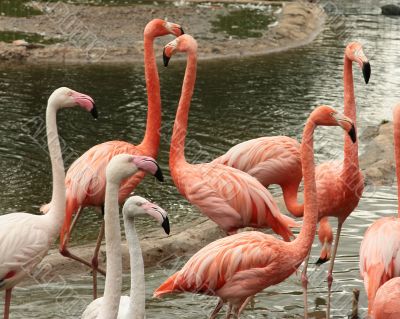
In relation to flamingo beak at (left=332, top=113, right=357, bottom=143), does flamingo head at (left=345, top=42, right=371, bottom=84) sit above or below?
above

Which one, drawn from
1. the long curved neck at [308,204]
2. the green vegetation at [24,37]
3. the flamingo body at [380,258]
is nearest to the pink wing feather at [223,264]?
the long curved neck at [308,204]

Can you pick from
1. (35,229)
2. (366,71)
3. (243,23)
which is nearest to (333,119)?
(366,71)

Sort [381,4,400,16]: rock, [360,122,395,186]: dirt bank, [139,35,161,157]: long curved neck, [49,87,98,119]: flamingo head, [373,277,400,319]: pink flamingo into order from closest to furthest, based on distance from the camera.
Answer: [373,277,400,319]: pink flamingo, [49,87,98,119]: flamingo head, [139,35,161,157]: long curved neck, [360,122,395,186]: dirt bank, [381,4,400,16]: rock

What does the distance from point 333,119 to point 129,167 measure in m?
1.59

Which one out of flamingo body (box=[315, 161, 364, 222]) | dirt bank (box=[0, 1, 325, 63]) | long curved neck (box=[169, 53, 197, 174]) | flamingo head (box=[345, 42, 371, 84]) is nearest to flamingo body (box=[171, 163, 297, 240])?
long curved neck (box=[169, 53, 197, 174])

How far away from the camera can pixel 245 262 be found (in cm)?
520

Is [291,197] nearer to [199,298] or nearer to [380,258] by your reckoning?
[199,298]

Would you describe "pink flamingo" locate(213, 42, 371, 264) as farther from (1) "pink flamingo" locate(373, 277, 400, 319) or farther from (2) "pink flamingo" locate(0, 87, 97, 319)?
(1) "pink flamingo" locate(373, 277, 400, 319)

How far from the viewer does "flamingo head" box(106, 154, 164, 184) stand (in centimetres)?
432

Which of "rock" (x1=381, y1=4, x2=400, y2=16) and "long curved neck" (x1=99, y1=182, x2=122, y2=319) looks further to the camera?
"rock" (x1=381, y1=4, x2=400, y2=16)

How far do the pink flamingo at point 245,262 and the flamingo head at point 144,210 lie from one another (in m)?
1.05

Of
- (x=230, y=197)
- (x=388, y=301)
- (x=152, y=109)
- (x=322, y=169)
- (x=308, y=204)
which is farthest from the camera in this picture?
(x=152, y=109)

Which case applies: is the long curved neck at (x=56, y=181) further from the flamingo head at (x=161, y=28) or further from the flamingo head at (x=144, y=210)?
the flamingo head at (x=161, y=28)

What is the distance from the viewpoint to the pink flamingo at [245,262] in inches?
205
